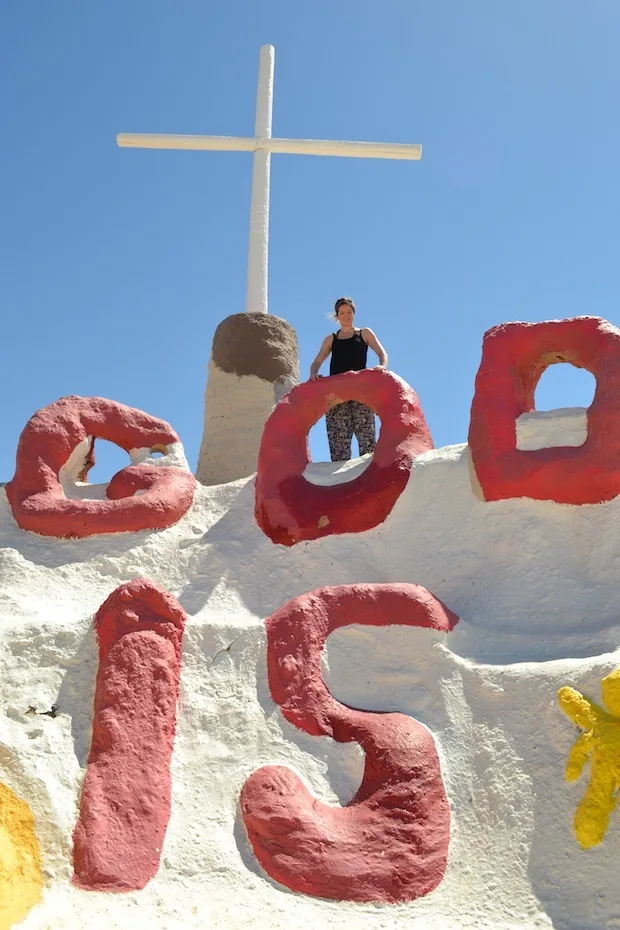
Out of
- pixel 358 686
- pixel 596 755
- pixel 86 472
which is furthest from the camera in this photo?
pixel 86 472

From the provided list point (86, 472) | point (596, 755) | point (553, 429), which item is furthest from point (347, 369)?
point (596, 755)

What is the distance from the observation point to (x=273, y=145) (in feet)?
32.2

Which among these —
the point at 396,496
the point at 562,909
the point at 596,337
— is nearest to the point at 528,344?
the point at 596,337

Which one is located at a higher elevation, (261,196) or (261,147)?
(261,147)

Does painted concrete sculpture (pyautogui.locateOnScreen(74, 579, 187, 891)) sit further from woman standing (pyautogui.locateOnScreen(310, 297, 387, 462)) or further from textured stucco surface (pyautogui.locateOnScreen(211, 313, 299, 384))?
textured stucco surface (pyautogui.locateOnScreen(211, 313, 299, 384))

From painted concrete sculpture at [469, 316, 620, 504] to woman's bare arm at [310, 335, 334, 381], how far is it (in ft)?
5.11

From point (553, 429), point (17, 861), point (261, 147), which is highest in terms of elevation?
point (261, 147)

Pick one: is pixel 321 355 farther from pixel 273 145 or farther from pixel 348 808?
pixel 348 808

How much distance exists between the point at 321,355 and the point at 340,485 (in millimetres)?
1489

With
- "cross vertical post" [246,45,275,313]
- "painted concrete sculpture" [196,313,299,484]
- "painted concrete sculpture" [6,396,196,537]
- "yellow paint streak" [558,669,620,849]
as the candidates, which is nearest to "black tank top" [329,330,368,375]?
"painted concrete sculpture" [196,313,299,484]

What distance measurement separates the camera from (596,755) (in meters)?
4.33

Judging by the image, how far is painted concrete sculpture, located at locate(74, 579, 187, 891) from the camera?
4176 mm

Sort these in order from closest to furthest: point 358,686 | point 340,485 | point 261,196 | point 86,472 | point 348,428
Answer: point 358,686, point 340,485, point 86,472, point 348,428, point 261,196

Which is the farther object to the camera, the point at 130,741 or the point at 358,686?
the point at 358,686
